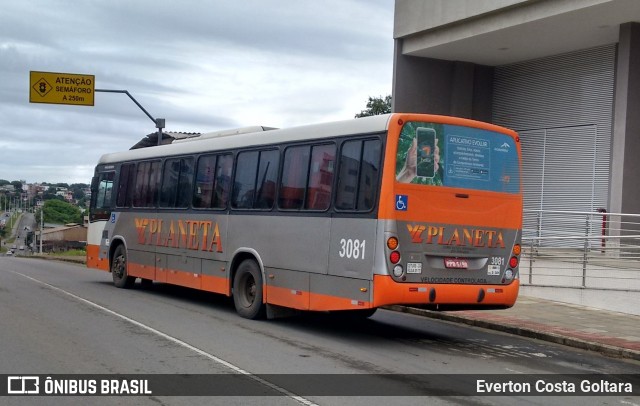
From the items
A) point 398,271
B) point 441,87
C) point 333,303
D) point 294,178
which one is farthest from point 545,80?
point 398,271

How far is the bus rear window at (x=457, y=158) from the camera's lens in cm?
1130

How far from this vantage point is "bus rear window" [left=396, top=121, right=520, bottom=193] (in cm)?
1130

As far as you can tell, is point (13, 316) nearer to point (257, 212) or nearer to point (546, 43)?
point (257, 212)

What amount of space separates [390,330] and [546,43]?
13.9 metres

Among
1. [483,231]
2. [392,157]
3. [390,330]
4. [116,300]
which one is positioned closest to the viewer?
[392,157]

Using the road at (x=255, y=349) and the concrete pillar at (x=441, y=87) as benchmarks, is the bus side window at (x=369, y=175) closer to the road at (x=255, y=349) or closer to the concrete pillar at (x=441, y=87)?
the road at (x=255, y=349)

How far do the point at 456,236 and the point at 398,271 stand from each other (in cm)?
113

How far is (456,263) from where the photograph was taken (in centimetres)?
1159

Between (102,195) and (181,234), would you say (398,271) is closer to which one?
(181,234)

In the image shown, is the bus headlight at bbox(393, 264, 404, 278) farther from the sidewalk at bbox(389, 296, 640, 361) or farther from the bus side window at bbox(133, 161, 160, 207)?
the bus side window at bbox(133, 161, 160, 207)

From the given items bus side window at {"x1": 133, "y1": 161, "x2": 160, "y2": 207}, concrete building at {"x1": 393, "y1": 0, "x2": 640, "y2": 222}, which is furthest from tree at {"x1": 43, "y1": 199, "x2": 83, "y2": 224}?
bus side window at {"x1": 133, "y1": 161, "x2": 160, "y2": 207}

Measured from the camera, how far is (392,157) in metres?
11.1

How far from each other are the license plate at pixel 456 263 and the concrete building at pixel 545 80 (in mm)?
11100

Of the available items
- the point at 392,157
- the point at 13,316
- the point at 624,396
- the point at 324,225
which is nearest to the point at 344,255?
the point at 324,225
